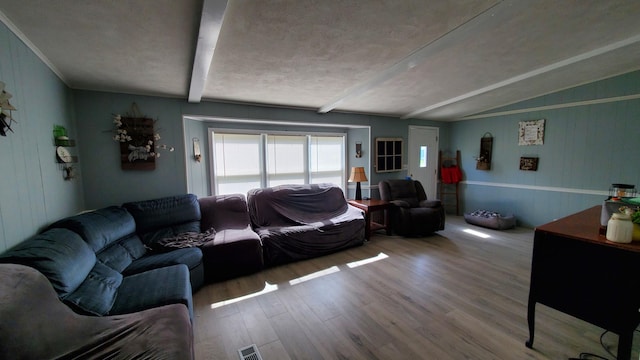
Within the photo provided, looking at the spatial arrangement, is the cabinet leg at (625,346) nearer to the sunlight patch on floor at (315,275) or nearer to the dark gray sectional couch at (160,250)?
the sunlight patch on floor at (315,275)

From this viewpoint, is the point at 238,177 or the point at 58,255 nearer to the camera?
the point at 58,255

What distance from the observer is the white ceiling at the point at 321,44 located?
1.68 m

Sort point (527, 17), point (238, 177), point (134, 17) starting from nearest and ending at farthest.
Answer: point (134, 17), point (527, 17), point (238, 177)

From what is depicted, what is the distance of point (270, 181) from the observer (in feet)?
14.0

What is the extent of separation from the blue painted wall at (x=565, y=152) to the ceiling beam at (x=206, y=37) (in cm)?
547

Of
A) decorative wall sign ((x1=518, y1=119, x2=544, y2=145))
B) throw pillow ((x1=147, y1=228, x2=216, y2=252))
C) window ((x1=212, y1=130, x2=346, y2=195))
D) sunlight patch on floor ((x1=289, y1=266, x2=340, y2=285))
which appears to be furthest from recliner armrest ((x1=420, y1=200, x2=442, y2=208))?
throw pillow ((x1=147, y1=228, x2=216, y2=252))

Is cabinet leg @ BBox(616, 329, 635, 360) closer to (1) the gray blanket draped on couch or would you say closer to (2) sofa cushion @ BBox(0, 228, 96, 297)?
(1) the gray blanket draped on couch

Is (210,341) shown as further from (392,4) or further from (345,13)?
(392,4)

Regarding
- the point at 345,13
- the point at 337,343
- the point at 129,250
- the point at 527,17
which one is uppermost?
the point at 527,17

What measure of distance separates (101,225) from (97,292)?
77 centimetres

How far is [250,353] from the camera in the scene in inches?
67.3

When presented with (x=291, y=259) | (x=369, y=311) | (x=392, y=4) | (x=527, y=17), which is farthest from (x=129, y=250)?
(x=527, y=17)

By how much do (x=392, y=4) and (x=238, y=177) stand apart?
319 cm

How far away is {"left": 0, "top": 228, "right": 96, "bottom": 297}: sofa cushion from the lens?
1.35 metres
